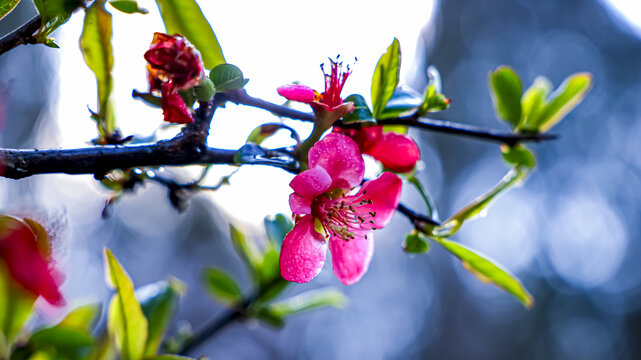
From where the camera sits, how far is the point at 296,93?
0.56 metres

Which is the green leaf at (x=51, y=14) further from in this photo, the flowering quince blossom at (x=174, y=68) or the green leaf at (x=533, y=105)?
the green leaf at (x=533, y=105)

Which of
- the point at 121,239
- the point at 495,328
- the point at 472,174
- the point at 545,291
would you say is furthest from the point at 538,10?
the point at 121,239

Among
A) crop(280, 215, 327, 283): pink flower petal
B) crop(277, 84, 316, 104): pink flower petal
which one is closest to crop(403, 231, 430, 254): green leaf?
crop(280, 215, 327, 283): pink flower petal

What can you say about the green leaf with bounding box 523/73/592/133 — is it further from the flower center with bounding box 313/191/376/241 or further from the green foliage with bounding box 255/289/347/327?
the green foliage with bounding box 255/289/347/327

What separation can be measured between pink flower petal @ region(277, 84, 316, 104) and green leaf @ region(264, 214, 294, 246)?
1.50 feet

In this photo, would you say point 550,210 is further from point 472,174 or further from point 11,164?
point 11,164

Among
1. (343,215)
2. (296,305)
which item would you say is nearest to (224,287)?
(296,305)

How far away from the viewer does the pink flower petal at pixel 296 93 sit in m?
0.56

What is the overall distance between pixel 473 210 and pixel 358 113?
0.25 meters

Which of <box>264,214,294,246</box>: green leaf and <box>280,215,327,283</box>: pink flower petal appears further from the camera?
Result: <box>264,214,294,246</box>: green leaf

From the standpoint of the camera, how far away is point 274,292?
1.05 meters

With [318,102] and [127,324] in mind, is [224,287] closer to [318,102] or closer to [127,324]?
[127,324]

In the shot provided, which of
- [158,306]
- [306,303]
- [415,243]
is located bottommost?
[306,303]

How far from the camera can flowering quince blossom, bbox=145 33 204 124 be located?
0.55 meters
